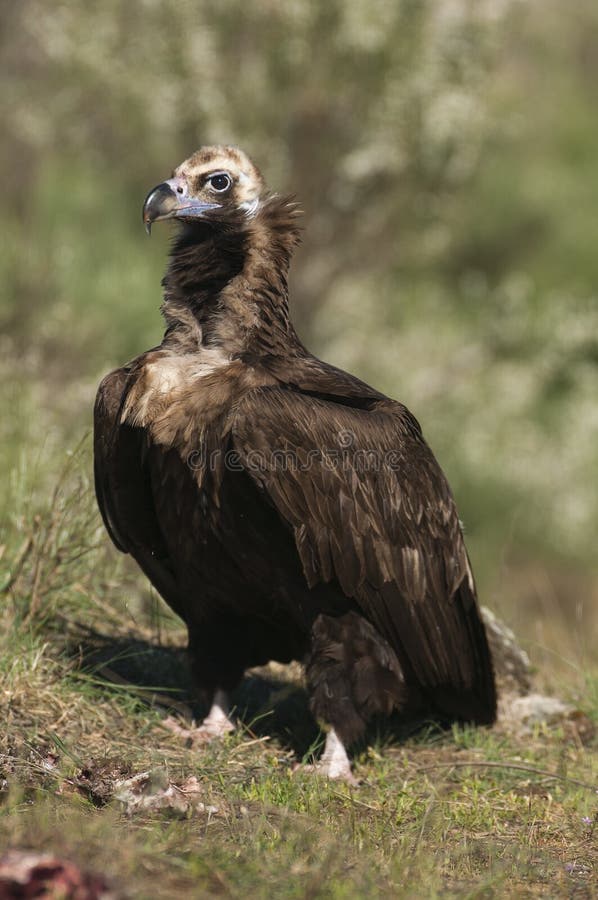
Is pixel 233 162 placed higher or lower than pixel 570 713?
higher

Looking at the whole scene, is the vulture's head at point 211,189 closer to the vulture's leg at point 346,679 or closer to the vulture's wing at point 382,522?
the vulture's wing at point 382,522

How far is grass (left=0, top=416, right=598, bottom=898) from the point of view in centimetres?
305

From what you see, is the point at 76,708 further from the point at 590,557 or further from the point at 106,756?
the point at 590,557

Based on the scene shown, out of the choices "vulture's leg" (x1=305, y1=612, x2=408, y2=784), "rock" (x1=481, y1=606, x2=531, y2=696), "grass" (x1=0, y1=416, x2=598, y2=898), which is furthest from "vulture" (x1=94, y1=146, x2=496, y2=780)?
"rock" (x1=481, y1=606, x2=531, y2=696)

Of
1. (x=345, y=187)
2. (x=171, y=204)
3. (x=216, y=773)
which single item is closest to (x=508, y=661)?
(x=216, y=773)

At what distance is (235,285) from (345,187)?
7912mm

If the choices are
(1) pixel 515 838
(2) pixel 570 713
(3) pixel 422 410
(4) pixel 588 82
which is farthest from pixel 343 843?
(4) pixel 588 82

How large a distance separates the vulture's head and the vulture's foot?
76.9 inches

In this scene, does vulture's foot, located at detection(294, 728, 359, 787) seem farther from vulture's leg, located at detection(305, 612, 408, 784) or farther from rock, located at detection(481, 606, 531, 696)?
rock, located at detection(481, 606, 531, 696)

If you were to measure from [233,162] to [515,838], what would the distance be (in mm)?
2632

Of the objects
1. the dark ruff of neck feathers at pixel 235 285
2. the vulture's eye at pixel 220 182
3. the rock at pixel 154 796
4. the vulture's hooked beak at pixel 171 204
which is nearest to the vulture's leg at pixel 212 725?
the rock at pixel 154 796

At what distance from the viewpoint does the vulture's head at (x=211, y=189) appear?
4.58m

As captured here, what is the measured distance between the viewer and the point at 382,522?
14.7 ft

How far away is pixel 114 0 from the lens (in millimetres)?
11492
